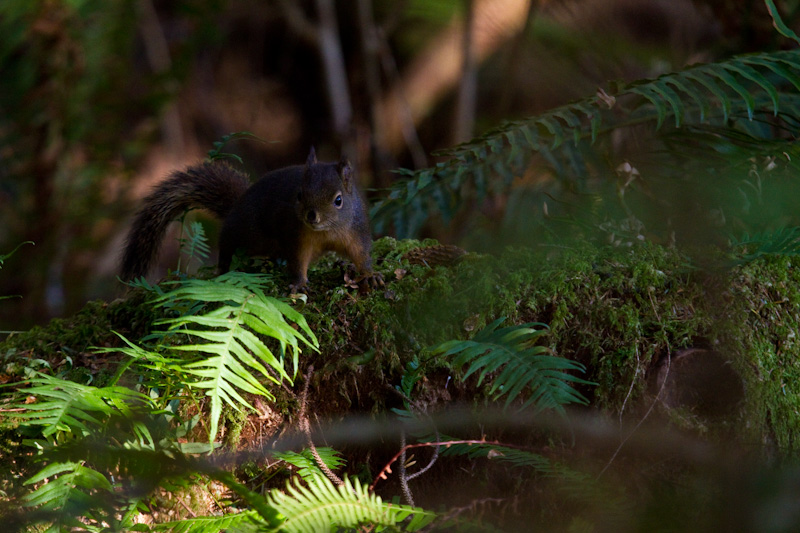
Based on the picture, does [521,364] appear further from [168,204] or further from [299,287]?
[168,204]

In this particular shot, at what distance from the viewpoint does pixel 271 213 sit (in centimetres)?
279

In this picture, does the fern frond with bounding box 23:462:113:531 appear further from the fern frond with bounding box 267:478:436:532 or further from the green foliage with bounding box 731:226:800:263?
the green foliage with bounding box 731:226:800:263

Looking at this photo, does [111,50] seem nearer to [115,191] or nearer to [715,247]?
[115,191]

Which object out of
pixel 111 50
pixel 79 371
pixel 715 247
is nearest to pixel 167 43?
pixel 111 50

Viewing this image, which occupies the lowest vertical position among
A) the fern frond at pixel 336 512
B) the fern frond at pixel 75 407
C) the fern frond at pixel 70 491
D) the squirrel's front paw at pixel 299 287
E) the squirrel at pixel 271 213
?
the fern frond at pixel 336 512

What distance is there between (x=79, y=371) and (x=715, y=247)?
2.13m

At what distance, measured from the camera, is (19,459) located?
5.71 ft

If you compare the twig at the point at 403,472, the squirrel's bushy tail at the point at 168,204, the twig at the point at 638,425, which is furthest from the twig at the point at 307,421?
the squirrel's bushy tail at the point at 168,204

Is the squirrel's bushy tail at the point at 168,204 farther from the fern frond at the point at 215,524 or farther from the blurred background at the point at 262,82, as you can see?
the fern frond at the point at 215,524

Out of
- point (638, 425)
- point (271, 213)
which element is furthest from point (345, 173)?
point (638, 425)

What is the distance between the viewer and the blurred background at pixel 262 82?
4.25 meters

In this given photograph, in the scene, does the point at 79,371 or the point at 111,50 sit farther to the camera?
the point at 111,50

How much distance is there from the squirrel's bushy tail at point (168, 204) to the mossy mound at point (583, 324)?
0.54 meters

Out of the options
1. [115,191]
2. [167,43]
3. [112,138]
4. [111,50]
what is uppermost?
[167,43]
